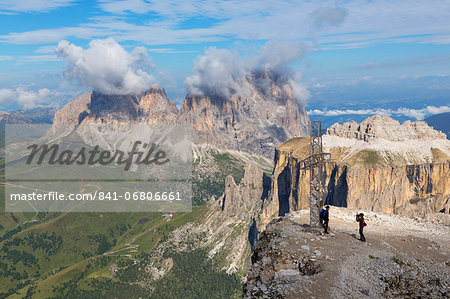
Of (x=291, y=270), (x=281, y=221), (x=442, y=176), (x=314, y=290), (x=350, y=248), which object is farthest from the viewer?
(x=442, y=176)

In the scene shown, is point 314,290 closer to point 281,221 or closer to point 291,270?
point 291,270

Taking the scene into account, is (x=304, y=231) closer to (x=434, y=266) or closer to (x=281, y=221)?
(x=281, y=221)

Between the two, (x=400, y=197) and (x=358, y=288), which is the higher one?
(x=358, y=288)

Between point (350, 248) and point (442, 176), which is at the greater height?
point (350, 248)

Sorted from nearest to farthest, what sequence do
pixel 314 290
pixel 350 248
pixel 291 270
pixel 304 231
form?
pixel 314 290, pixel 291 270, pixel 350 248, pixel 304 231

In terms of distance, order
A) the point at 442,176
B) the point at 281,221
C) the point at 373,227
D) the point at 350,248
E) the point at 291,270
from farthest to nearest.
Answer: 1. the point at 442,176
2. the point at 281,221
3. the point at 373,227
4. the point at 350,248
5. the point at 291,270

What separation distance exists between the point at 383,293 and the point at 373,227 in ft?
81.6

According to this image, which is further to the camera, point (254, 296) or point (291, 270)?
point (291, 270)

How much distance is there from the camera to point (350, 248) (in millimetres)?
48344

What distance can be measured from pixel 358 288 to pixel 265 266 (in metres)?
10.8

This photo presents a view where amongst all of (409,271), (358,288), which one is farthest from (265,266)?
(409,271)

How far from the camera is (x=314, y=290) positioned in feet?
120

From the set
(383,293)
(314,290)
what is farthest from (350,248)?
(314,290)

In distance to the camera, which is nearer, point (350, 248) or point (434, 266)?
point (434, 266)
